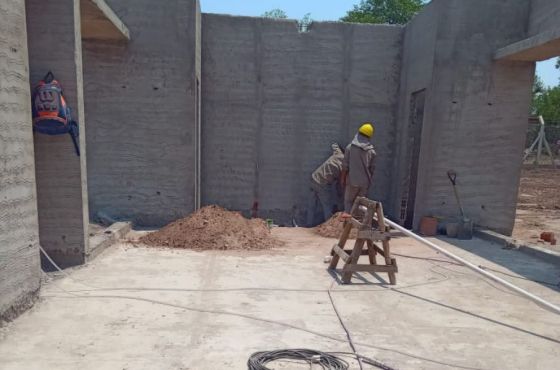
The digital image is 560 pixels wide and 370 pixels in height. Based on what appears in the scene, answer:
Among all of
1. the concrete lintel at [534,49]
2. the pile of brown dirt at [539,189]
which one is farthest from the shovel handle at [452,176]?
the pile of brown dirt at [539,189]

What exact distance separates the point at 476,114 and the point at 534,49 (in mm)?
1573

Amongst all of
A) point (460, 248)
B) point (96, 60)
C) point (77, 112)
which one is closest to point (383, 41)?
point (460, 248)

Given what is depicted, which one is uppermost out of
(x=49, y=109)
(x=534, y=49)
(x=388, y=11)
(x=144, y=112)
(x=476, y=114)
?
(x=388, y=11)

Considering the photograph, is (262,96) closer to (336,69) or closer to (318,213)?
(336,69)

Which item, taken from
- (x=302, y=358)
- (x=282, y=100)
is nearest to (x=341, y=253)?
(x=302, y=358)

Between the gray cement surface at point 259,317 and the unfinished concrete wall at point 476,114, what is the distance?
2493 mm

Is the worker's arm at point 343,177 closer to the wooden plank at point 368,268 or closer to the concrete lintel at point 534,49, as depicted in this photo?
the wooden plank at point 368,268

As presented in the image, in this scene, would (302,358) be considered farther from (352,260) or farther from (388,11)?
(388,11)

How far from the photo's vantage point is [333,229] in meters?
7.99

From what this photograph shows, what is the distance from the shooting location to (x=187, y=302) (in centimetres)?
430

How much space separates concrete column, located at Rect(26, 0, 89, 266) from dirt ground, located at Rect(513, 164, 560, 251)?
8.30 m

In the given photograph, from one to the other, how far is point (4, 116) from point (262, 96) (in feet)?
19.7

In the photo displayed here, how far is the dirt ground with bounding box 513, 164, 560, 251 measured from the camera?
9.99 metres

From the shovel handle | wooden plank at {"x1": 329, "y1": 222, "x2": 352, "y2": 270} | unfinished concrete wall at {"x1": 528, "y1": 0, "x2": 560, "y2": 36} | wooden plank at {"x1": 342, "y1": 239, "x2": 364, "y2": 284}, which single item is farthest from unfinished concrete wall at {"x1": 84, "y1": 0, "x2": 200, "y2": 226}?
unfinished concrete wall at {"x1": 528, "y1": 0, "x2": 560, "y2": 36}
